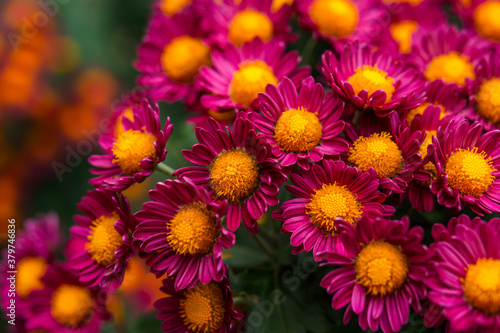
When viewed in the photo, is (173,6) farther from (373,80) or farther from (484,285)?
(484,285)

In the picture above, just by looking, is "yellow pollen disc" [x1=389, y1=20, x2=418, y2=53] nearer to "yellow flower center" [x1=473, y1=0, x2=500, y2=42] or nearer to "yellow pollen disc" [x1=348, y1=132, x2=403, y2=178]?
"yellow flower center" [x1=473, y1=0, x2=500, y2=42]

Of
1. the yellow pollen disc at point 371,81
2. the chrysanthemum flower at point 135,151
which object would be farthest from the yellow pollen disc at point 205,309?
the yellow pollen disc at point 371,81

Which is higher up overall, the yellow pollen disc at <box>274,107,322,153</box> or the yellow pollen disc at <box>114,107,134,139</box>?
the yellow pollen disc at <box>274,107,322,153</box>

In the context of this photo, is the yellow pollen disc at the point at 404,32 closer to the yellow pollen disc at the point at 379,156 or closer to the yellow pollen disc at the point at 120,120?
the yellow pollen disc at the point at 379,156

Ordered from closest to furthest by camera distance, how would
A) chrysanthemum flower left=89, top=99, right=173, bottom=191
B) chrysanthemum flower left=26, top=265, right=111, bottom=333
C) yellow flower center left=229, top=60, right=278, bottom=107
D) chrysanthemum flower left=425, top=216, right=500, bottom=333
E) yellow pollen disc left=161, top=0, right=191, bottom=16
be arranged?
chrysanthemum flower left=425, top=216, right=500, bottom=333 < chrysanthemum flower left=89, top=99, right=173, bottom=191 < yellow flower center left=229, top=60, right=278, bottom=107 < chrysanthemum flower left=26, top=265, right=111, bottom=333 < yellow pollen disc left=161, top=0, right=191, bottom=16

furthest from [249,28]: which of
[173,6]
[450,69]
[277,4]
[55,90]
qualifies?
[55,90]

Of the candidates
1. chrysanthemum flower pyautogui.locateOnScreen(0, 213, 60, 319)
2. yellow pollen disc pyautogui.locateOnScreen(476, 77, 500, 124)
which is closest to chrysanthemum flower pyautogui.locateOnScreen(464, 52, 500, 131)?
yellow pollen disc pyautogui.locateOnScreen(476, 77, 500, 124)
